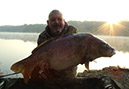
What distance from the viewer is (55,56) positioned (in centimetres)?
190

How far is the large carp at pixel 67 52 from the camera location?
1.83m

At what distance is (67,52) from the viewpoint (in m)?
1.87

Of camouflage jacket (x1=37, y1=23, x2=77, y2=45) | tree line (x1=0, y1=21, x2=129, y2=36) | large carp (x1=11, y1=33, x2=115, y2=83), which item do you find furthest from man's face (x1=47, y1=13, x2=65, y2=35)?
tree line (x1=0, y1=21, x2=129, y2=36)

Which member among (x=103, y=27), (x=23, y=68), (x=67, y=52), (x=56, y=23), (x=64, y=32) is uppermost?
(x=56, y=23)

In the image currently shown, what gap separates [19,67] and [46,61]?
0.37m

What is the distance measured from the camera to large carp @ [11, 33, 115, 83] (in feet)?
5.99

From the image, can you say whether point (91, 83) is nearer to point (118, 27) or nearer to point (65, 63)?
point (65, 63)

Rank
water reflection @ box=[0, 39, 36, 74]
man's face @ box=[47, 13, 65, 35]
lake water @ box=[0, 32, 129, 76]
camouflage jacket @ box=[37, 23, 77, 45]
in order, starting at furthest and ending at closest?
lake water @ box=[0, 32, 129, 76], water reflection @ box=[0, 39, 36, 74], camouflage jacket @ box=[37, 23, 77, 45], man's face @ box=[47, 13, 65, 35]

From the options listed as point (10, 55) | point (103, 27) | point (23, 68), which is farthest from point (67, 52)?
point (103, 27)

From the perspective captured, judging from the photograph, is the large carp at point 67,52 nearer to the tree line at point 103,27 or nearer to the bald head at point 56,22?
the bald head at point 56,22

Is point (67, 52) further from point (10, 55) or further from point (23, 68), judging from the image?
point (10, 55)

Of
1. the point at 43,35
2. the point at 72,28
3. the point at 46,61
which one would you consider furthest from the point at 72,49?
the point at 43,35

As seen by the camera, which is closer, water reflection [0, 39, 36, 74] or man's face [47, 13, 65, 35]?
man's face [47, 13, 65, 35]

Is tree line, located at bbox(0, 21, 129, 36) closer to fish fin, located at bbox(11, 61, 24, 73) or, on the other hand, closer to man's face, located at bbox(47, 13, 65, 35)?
man's face, located at bbox(47, 13, 65, 35)
